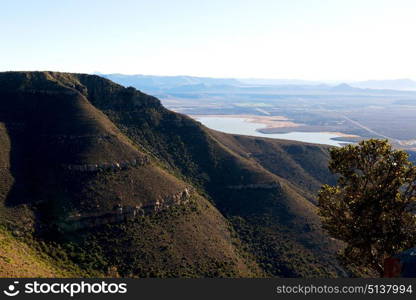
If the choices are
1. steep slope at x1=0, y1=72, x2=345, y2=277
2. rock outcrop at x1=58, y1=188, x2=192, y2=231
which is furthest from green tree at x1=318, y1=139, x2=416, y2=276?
rock outcrop at x1=58, y1=188, x2=192, y2=231

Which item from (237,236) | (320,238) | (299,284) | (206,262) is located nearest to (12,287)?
(299,284)

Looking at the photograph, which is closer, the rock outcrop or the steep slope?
the steep slope

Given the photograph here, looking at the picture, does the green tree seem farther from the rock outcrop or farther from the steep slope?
the rock outcrop

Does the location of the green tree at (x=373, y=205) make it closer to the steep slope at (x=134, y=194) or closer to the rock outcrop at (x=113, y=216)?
the steep slope at (x=134, y=194)

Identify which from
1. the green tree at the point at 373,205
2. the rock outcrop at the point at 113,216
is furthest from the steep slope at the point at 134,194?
the green tree at the point at 373,205

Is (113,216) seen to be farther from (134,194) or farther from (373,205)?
(373,205)

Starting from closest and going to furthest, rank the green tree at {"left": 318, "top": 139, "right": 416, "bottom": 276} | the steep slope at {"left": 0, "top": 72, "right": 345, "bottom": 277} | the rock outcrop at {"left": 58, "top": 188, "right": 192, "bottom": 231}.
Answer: the green tree at {"left": 318, "top": 139, "right": 416, "bottom": 276} → the steep slope at {"left": 0, "top": 72, "right": 345, "bottom": 277} → the rock outcrop at {"left": 58, "top": 188, "right": 192, "bottom": 231}
